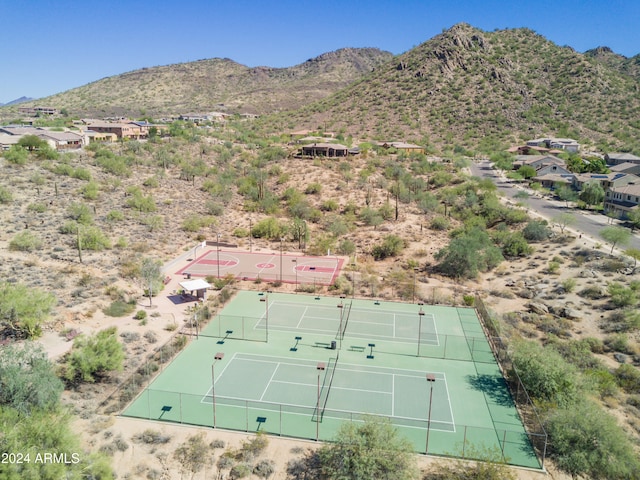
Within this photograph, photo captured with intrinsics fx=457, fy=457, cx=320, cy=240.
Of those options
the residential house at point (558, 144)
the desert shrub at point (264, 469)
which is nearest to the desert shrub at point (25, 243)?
the desert shrub at point (264, 469)

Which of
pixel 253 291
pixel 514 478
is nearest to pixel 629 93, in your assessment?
pixel 253 291

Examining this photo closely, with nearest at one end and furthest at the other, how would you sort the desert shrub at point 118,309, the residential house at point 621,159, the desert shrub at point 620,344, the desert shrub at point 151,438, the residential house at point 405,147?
the desert shrub at point 151,438 < the desert shrub at point 620,344 < the desert shrub at point 118,309 < the residential house at point 621,159 < the residential house at point 405,147

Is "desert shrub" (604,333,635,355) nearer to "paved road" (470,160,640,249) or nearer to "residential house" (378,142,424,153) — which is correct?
"paved road" (470,160,640,249)

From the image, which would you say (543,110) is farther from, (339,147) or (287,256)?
(287,256)

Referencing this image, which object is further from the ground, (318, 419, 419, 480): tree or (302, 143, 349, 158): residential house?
(302, 143, 349, 158): residential house

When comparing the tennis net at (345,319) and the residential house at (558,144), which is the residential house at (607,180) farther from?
the tennis net at (345,319)

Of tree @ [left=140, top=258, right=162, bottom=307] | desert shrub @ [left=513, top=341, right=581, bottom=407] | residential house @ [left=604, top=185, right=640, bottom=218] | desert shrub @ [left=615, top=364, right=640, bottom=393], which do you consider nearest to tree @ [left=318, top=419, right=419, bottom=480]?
desert shrub @ [left=513, top=341, right=581, bottom=407]
